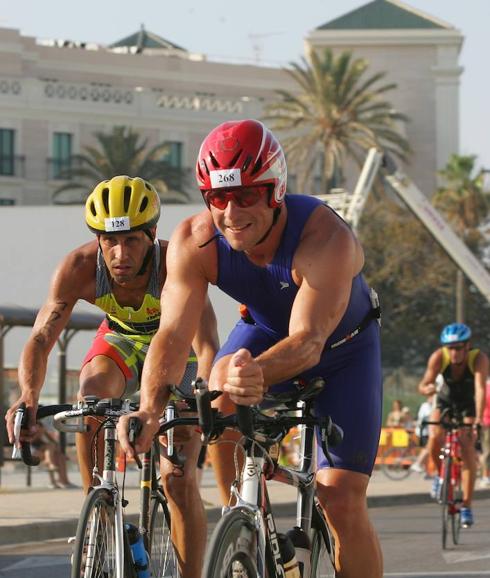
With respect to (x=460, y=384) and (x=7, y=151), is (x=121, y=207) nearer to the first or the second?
(x=460, y=384)

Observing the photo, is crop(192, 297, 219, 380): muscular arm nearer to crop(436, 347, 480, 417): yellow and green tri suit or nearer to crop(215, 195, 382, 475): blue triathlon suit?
crop(215, 195, 382, 475): blue triathlon suit

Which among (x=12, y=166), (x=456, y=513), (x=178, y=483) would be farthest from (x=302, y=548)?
(x=12, y=166)

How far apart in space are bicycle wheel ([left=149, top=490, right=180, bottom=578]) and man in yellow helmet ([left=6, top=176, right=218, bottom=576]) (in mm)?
48

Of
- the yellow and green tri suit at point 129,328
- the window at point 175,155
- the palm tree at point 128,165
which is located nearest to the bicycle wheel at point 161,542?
the yellow and green tri suit at point 129,328

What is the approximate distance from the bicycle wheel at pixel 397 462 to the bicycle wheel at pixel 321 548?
21717mm

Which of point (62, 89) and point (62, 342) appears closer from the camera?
point (62, 342)

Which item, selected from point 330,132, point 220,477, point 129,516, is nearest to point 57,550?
point 129,516

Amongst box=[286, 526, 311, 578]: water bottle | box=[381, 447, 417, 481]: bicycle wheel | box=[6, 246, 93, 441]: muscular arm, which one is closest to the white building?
box=[381, 447, 417, 481]: bicycle wheel

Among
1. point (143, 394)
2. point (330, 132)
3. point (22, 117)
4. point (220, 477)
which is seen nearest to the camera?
point (143, 394)

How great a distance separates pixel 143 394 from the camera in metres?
5.87

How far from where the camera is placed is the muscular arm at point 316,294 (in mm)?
5648

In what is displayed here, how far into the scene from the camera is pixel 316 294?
5.89 m

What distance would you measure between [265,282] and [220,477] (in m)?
0.86

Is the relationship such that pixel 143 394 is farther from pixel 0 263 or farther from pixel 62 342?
pixel 0 263
